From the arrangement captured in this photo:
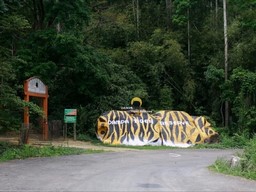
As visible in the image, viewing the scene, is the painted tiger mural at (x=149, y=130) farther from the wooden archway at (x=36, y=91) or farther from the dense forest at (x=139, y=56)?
the wooden archway at (x=36, y=91)

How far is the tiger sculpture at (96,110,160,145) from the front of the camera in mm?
27766

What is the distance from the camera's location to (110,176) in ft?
43.0

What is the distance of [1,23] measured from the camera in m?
19.8

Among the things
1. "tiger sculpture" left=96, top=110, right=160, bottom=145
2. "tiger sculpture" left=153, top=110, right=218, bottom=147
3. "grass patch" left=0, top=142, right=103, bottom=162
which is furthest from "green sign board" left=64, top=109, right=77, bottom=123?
"tiger sculpture" left=153, top=110, right=218, bottom=147

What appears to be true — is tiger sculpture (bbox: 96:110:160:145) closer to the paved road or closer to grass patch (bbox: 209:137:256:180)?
the paved road

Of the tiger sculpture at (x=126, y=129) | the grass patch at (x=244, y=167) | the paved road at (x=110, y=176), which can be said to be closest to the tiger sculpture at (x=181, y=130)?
the tiger sculpture at (x=126, y=129)

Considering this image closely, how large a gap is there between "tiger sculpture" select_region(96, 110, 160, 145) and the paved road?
9.14 metres

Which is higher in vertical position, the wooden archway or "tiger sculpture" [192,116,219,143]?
A: the wooden archway

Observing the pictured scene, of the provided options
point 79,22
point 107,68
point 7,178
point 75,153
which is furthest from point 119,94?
point 7,178

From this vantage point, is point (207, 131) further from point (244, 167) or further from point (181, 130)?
point (244, 167)

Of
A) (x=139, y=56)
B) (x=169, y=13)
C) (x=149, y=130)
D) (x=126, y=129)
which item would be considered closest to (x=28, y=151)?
(x=126, y=129)

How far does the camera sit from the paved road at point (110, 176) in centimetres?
1098

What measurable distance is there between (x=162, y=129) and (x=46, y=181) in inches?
679

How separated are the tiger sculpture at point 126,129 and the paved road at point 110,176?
9138 mm
